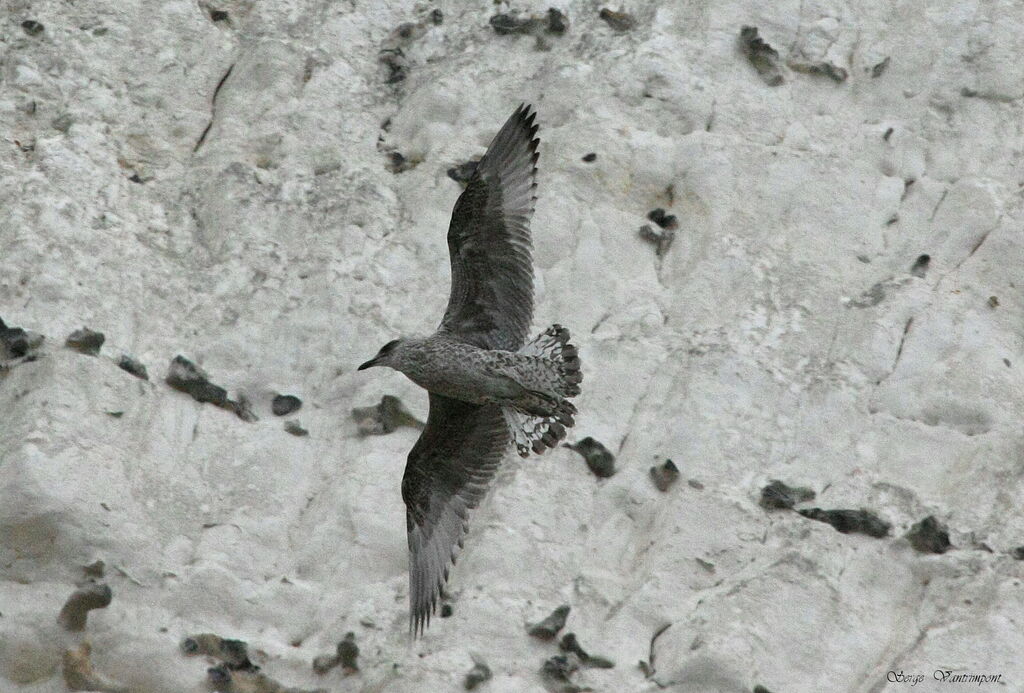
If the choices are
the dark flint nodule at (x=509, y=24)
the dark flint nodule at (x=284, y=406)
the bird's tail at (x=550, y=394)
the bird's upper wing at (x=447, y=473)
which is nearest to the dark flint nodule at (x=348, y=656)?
the bird's upper wing at (x=447, y=473)

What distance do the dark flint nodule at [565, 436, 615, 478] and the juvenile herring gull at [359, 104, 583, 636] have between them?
0.39m

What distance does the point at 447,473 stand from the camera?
929 centimetres

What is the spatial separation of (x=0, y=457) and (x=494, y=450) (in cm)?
247

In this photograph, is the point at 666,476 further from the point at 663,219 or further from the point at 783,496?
the point at 663,219

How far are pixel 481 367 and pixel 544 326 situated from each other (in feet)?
3.64

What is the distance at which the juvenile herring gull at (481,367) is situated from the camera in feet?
29.2

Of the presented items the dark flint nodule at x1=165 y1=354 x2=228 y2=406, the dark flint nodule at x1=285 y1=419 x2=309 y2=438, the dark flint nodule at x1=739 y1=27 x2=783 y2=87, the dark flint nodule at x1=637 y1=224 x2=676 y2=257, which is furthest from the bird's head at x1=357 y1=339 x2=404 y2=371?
the dark flint nodule at x1=739 y1=27 x2=783 y2=87

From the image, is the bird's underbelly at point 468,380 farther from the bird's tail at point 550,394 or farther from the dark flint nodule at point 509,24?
the dark flint nodule at point 509,24

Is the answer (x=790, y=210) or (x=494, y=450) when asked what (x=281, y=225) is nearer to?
(x=494, y=450)

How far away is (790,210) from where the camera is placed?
34.5 feet

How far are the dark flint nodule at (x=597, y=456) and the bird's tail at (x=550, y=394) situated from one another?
436 mm

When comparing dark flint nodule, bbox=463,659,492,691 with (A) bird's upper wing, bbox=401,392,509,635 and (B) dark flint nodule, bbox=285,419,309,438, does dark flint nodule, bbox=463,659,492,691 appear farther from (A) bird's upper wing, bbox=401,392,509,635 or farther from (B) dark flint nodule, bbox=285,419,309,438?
(B) dark flint nodule, bbox=285,419,309,438

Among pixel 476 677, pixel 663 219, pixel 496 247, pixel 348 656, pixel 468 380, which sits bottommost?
pixel 348 656

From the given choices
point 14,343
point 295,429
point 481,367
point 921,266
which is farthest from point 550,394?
point 14,343
